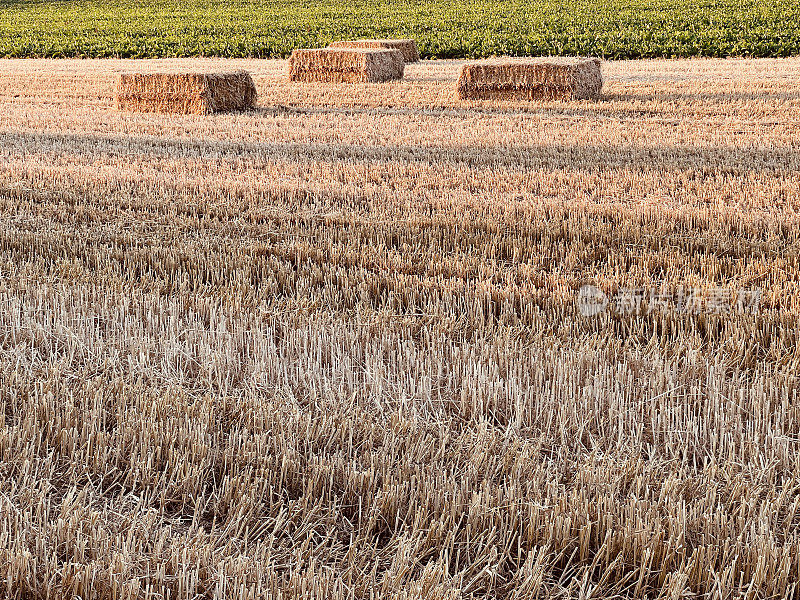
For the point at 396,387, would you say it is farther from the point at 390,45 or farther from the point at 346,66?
the point at 390,45

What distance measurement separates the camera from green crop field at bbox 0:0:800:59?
25.2 m

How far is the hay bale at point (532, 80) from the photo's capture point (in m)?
14.4

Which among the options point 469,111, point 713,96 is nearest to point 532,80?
point 469,111

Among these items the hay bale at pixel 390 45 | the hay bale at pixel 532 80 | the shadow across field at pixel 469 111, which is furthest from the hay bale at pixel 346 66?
the shadow across field at pixel 469 111

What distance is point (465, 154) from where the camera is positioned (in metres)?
9.37

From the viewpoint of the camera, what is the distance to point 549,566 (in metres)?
2.39

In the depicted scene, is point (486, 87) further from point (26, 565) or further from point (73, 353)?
point (26, 565)

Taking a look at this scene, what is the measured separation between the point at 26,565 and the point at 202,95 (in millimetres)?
12088

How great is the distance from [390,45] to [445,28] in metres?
7.75

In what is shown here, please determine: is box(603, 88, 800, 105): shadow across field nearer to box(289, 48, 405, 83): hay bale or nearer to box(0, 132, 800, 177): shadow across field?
box(0, 132, 800, 177): shadow across field

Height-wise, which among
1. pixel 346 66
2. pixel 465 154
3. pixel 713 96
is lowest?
pixel 465 154

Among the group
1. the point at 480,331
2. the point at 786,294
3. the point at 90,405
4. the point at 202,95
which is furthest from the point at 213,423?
the point at 202,95

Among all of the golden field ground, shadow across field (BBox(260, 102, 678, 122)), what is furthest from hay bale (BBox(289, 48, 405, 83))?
the golden field ground

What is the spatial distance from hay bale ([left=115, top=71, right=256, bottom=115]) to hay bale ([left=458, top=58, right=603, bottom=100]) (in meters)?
3.49
